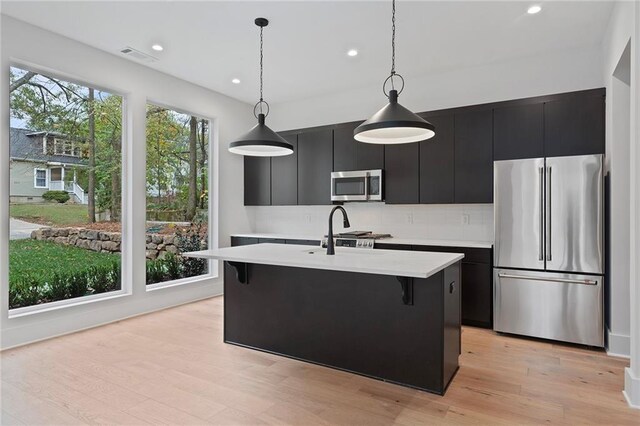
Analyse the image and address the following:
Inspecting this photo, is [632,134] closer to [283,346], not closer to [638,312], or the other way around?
[638,312]

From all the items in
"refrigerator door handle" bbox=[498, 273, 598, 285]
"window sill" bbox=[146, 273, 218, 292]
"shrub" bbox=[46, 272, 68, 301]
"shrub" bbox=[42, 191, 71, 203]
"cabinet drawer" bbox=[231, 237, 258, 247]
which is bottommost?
"window sill" bbox=[146, 273, 218, 292]

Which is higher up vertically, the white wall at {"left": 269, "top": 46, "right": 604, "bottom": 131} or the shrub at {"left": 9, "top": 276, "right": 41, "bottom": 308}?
the white wall at {"left": 269, "top": 46, "right": 604, "bottom": 131}

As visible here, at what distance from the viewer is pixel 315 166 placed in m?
5.52

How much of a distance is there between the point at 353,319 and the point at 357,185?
2.45m

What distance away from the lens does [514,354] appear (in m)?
3.32

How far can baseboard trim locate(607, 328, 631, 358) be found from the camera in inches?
128

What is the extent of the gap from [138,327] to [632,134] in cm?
460

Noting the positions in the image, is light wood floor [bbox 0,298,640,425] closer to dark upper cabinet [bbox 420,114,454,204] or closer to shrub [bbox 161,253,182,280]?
shrub [bbox 161,253,182,280]

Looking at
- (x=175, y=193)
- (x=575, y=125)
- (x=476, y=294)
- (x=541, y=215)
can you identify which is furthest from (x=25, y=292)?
(x=575, y=125)

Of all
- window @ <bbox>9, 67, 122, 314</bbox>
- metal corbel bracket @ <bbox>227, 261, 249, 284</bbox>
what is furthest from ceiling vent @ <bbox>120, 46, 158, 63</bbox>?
metal corbel bracket @ <bbox>227, 261, 249, 284</bbox>

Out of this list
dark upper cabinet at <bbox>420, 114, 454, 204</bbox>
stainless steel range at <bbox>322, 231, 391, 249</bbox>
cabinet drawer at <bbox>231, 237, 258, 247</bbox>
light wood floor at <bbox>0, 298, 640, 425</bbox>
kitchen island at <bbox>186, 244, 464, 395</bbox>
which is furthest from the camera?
cabinet drawer at <bbox>231, 237, 258, 247</bbox>

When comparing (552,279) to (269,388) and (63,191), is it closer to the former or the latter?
(269,388)

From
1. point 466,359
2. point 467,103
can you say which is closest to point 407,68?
point 467,103

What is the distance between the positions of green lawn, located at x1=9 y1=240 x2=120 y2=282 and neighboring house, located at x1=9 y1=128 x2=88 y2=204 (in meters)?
0.45
